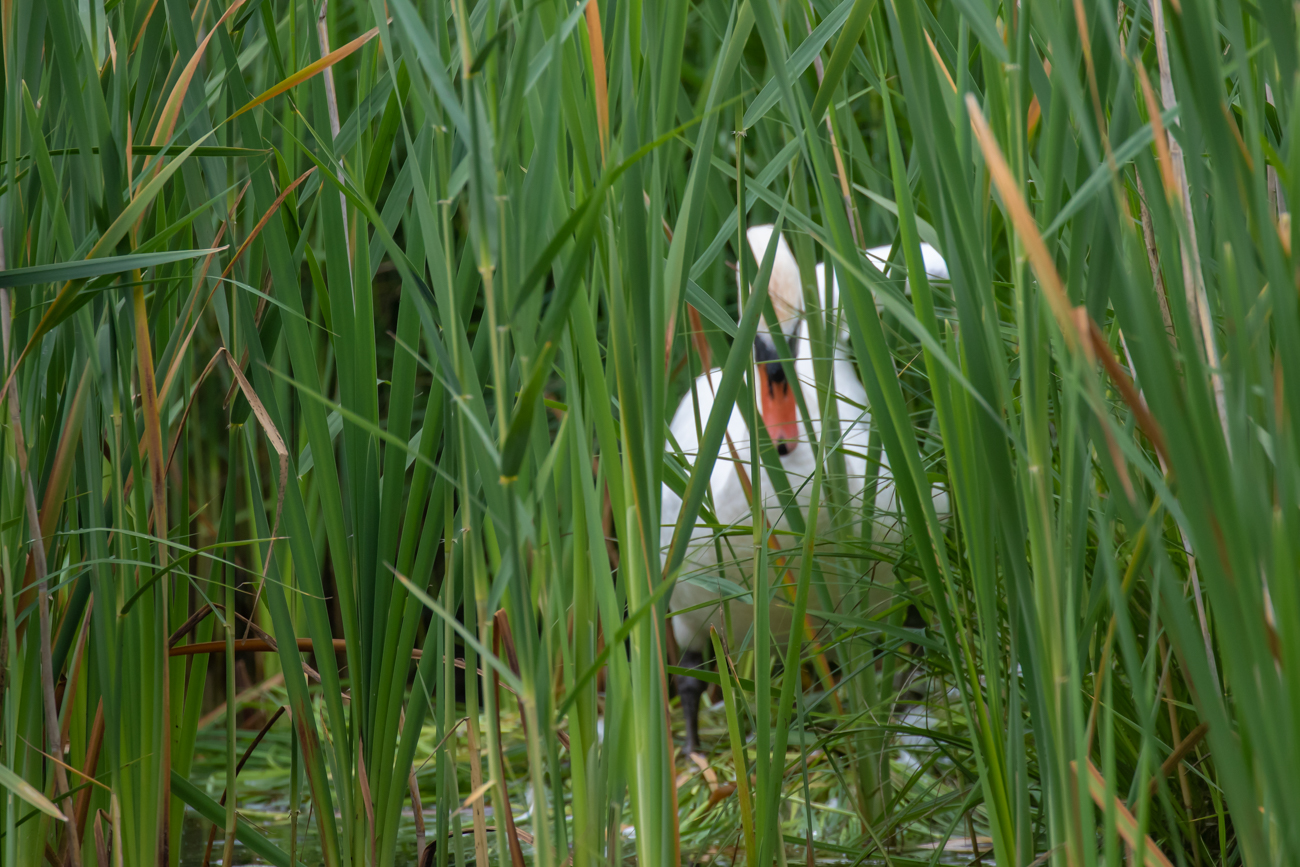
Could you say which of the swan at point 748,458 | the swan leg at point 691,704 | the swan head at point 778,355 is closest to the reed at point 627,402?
the swan at point 748,458

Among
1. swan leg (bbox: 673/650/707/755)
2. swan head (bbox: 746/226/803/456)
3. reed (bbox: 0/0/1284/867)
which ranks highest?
swan head (bbox: 746/226/803/456)

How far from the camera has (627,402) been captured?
0.54 metres

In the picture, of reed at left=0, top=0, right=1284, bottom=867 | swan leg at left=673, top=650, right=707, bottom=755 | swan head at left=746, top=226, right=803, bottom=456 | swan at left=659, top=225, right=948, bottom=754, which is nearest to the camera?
reed at left=0, top=0, right=1284, bottom=867

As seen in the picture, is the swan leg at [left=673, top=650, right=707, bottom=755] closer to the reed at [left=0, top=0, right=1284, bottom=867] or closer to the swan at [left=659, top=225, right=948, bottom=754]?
the swan at [left=659, top=225, right=948, bottom=754]

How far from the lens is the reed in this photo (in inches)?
17.6

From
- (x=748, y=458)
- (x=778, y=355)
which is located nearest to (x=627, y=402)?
(x=748, y=458)

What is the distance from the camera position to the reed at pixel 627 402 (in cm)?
45

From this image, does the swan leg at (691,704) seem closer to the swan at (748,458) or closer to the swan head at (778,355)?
the swan at (748,458)

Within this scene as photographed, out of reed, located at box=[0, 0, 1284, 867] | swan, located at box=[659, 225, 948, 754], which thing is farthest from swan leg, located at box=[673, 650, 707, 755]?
reed, located at box=[0, 0, 1284, 867]

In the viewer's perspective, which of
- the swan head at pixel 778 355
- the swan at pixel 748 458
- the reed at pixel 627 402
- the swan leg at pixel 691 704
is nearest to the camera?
the reed at pixel 627 402

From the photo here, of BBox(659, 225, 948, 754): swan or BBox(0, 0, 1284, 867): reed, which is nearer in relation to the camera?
BBox(0, 0, 1284, 867): reed

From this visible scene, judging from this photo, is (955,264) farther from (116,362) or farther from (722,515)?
(722,515)

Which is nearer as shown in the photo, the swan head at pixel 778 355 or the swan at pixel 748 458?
the swan at pixel 748 458

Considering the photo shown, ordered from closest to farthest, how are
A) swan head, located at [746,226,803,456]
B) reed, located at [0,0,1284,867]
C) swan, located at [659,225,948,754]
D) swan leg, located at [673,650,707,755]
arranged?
reed, located at [0,0,1284,867]
swan, located at [659,225,948,754]
swan head, located at [746,226,803,456]
swan leg, located at [673,650,707,755]
